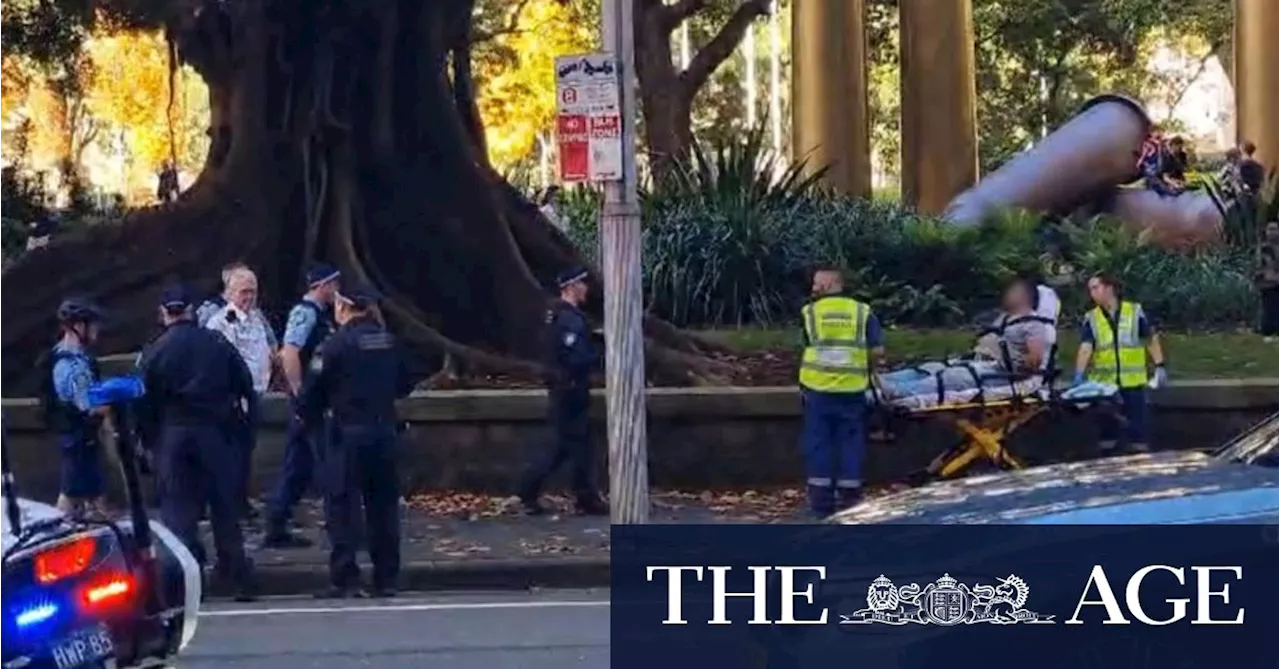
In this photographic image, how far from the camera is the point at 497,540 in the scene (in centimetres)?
1452

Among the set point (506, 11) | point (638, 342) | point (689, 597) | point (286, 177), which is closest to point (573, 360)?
point (638, 342)

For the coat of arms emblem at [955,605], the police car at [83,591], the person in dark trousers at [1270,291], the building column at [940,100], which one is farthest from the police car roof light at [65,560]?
the building column at [940,100]

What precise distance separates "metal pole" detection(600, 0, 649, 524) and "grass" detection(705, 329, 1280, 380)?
17.3 ft

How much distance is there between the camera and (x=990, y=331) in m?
16.1

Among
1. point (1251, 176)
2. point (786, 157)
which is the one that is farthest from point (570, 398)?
point (786, 157)

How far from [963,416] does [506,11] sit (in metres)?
33.9

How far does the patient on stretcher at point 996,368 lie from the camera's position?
1546 centimetres

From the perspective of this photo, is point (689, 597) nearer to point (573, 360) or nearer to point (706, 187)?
point (573, 360)

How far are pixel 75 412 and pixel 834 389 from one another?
4645 millimetres

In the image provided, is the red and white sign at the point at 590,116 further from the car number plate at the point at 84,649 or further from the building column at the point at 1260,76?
the building column at the point at 1260,76

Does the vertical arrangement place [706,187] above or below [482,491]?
above

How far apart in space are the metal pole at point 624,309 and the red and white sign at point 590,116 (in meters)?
0.09

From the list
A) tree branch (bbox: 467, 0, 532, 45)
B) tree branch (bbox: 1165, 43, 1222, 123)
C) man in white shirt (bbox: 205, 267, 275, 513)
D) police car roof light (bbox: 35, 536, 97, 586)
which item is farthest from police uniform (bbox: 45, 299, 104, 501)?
tree branch (bbox: 1165, 43, 1222, 123)

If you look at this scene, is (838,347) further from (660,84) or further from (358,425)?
(660,84)
